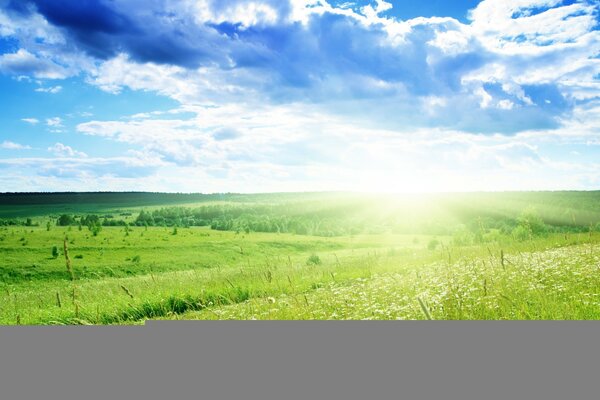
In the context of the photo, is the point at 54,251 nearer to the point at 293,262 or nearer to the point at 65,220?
the point at 65,220

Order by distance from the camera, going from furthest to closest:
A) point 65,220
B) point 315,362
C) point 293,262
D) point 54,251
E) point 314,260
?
point 54,251 < point 65,220 < point 314,260 < point 293,262 < point 315,362

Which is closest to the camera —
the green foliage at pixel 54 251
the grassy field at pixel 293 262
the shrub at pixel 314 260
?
the grassy field at pixel 293 262

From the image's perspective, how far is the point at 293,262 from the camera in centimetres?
1050

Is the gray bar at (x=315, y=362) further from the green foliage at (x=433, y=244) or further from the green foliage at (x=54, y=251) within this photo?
the green foliage at (x=433, y=244)

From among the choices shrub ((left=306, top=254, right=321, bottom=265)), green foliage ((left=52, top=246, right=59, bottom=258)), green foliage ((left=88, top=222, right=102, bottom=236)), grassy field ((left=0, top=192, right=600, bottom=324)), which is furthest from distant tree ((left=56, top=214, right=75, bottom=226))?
shrub ((left=306, top=254, right=321, bottom=265))

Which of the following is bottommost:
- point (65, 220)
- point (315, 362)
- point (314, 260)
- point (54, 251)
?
point (315, 362)

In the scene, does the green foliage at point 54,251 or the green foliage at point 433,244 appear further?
the green foliage at point 54,251

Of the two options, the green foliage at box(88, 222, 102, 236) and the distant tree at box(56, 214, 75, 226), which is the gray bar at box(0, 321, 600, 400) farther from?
the distant tree at box(56, 214, 75, 226)

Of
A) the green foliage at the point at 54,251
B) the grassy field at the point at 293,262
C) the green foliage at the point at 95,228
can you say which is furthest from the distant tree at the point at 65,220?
the green foliage at the point at 54,251

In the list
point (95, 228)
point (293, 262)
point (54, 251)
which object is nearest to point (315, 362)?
point (293, 262)

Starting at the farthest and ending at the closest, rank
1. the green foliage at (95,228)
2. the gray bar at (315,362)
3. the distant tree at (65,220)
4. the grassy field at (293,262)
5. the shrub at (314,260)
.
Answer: the distant tree at (65,220)
the green foliage at (95,228)
the shrub at (314,260)
the grassy field at (293,262)
the gray bar at (315,362)

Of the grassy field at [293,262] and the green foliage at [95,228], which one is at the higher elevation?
the green foliage at [95,228]

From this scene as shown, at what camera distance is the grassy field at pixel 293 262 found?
6254mm

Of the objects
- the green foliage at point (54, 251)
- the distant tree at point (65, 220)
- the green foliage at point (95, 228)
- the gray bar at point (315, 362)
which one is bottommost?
the gray bar at point (315, 362)
